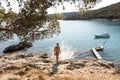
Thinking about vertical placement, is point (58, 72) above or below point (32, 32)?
below

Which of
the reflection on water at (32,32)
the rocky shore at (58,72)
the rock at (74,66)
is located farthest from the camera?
the rock at (74,66)

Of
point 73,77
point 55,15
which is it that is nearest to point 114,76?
point 73,77

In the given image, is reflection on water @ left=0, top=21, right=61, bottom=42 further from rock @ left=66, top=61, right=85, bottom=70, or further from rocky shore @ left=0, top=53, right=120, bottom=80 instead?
rock @ left=66, top=61, right=85, bottom=70

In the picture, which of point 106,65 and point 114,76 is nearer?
point 114,76

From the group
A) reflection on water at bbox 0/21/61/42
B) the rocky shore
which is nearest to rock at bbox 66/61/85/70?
the rocky shore

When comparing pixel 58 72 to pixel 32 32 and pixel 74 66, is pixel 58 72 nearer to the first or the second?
pixel 74 66

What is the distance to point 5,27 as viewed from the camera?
17.8 metres

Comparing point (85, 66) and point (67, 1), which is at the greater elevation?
point (67, 1)

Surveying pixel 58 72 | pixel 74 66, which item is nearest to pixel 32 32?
pixel 58 72

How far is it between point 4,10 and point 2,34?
2830 millimetres

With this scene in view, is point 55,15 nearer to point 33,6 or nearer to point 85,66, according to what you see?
point 33,6

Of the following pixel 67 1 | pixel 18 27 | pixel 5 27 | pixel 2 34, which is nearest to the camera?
pixel 67 1

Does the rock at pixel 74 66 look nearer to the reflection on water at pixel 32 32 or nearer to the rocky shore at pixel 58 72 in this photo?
the rocky shore at pixel 58 72

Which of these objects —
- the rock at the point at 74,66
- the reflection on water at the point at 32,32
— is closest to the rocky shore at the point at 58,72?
the rock at the point at 74,66
